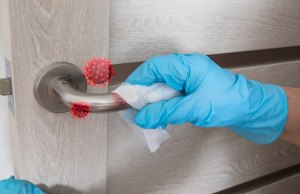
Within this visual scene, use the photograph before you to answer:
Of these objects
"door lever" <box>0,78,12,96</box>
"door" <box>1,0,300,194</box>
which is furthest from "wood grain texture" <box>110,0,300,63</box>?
"door lever" <box>0,78,12,96</box>

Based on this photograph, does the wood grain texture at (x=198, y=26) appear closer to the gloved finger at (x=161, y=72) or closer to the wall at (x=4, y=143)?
the gloved finger at (x=161, y=72)

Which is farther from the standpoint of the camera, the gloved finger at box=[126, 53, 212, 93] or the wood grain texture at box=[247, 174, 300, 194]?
the wood grain texture at box=[247, 174, 300, 194]

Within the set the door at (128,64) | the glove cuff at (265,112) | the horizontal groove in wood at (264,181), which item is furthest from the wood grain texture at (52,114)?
the horizontal groove in wood at (264,181)

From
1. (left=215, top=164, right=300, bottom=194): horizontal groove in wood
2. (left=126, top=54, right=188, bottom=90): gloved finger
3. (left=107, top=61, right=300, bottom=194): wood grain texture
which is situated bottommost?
(left=215, top=164, right=300, bottom=194): horizontal groove in wood

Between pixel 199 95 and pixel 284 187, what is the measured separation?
1.77 feet

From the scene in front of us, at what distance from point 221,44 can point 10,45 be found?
29 centimetres

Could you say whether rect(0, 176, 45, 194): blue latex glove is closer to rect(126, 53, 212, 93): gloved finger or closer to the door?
the door

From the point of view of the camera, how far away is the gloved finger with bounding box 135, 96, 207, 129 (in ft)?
1.08

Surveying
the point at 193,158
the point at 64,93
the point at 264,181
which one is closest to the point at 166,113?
the point at 64,93

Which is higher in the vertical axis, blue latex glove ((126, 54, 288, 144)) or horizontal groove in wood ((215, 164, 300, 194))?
blue latex glove ((126, 54, 288, 144))

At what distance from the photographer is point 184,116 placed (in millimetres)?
343

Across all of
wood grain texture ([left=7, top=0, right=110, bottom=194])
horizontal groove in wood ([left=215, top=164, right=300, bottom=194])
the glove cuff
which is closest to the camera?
wood grain texture ([left=7, top=0, right=110, bottom=194])

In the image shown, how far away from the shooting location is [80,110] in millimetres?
323

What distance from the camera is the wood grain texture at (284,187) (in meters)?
0.70
